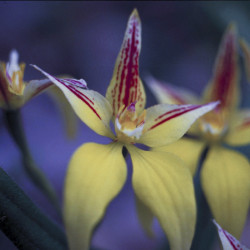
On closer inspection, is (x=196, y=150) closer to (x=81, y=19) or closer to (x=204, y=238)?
(x=204, y=238)

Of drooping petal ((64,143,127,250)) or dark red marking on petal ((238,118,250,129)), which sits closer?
drooping petal ((64,143,127,250))

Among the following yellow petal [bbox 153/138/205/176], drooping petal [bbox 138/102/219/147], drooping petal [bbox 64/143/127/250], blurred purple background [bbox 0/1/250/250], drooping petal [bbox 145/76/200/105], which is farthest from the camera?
blurred purple background [bbox 0/1/250/250]

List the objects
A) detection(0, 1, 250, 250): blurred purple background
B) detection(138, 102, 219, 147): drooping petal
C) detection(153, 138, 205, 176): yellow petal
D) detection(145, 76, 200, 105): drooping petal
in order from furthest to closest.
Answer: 1. detection(0, 1, 250, 250): blurred purple background
2. detection(145, 76, 200, 105): drooping petal
3. detection(153, 138, 205, 176): yellow petal
4. detection(138, 102, 219, 147): drooping petal

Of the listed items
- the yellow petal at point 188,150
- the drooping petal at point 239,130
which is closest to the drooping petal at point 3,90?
the yellow petal at point 188,150

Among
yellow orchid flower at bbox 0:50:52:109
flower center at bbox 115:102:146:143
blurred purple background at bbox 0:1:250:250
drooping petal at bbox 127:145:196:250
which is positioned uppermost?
yellow orchid flower at bbox 0:50:52:109

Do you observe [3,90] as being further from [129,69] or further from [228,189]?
[228,189]

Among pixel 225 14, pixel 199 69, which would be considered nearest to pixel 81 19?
pixel 199 69

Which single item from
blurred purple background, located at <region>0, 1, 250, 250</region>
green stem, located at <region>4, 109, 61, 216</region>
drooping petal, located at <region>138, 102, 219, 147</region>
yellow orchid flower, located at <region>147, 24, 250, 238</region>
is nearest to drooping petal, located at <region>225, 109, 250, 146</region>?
yellow orchid flower, located at <region>147, 24, 250, 238</region>

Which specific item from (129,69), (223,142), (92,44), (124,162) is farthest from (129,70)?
(92,44)

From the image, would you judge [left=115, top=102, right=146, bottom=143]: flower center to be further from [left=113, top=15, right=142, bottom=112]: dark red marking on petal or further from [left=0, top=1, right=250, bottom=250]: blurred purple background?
[left=0, top=1, right=250, bottom=250]: blurred purple background
